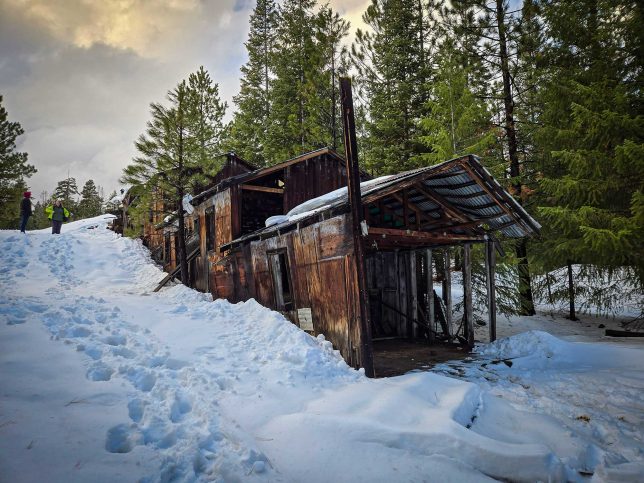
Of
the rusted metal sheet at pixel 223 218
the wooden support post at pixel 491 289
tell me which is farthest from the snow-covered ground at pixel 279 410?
the rusted metal sheet at pixel 223 218

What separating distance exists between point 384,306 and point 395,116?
10.6 metres

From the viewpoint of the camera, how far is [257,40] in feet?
95.9

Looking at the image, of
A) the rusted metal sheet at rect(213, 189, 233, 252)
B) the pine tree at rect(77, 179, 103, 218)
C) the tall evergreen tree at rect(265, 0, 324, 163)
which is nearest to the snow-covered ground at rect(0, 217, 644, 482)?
the rusted metal sheet at rect(213, 189, 233, 252)

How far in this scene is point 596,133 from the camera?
970 cm

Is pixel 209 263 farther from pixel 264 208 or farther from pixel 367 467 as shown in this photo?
pixel 367 467

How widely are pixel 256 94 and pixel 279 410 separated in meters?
27.7

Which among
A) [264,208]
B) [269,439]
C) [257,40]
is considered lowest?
[269,439]

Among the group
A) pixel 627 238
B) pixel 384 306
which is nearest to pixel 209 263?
pixel 384 306

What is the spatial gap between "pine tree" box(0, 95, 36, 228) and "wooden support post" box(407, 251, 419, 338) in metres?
23.0

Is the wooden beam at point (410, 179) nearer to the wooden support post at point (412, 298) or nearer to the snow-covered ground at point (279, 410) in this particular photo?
the snow-covered ground at point (279, 410)

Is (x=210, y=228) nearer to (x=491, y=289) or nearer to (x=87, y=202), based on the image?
(x=491, y=289)

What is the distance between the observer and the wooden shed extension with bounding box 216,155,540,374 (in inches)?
285

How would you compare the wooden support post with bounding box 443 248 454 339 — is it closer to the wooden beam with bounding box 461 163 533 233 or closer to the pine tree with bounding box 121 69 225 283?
the wooden beam with bounding box 461 163 533 233

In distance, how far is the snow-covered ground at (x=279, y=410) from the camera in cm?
324
